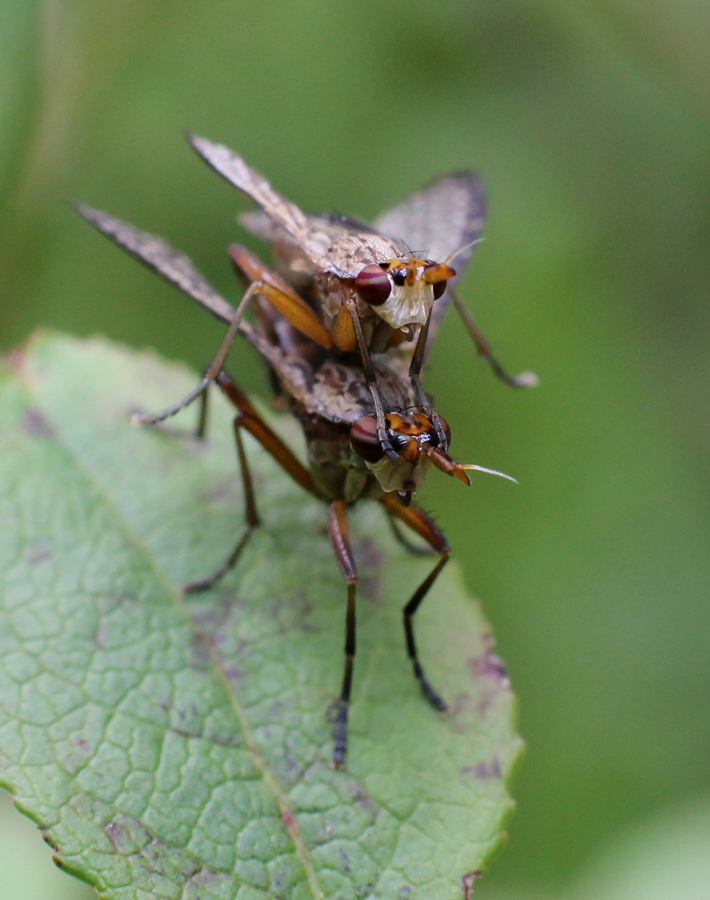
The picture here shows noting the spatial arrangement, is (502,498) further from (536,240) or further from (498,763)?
(498,763)

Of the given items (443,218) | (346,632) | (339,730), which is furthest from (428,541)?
(443,218)

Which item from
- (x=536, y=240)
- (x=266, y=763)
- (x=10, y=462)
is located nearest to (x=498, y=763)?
(x=266, y=763)

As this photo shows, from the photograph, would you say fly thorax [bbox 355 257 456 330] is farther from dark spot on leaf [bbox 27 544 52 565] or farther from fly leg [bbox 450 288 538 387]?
dark spot on leaf [bbox 27 544 52 565]

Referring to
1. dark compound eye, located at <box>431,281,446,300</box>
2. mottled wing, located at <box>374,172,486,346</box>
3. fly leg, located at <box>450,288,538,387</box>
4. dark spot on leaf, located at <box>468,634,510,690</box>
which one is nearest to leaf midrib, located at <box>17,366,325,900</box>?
dark spot on leaf, located at <box>468,634,510,690</box>

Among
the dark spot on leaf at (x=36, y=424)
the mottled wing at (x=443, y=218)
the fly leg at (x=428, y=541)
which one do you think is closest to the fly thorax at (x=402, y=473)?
the fly leg at (x=428, y=541)

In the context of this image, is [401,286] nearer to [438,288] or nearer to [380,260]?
[438,288]

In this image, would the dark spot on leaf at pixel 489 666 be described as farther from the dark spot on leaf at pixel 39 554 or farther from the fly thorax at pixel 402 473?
the dark spot on leaf at pixel 39 554
